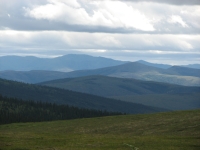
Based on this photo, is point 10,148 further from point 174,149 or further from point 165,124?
point 165,124

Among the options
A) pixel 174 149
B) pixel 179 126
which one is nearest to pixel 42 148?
pixel 174 149

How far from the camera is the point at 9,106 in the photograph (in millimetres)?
193125

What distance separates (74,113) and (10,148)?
14857 cm

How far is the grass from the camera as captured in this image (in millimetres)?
52812

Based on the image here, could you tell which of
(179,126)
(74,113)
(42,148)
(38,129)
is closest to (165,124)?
(179,126)

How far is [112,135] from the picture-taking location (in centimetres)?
7181

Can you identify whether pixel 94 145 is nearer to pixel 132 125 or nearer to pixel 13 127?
pixel 132 125

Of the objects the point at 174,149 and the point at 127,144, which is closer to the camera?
the point at 174,149

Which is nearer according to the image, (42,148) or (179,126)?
(42,148)

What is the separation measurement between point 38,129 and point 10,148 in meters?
52.7

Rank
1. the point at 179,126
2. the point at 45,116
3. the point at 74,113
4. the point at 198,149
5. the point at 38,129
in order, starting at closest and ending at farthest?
the point at 198,149
the point at 179,126
the point at 38,129
the point at 45,116
the point at 74,113

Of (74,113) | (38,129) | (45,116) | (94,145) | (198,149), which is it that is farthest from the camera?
(74,113)

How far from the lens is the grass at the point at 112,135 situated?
52812 mm

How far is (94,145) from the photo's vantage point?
54.1m
